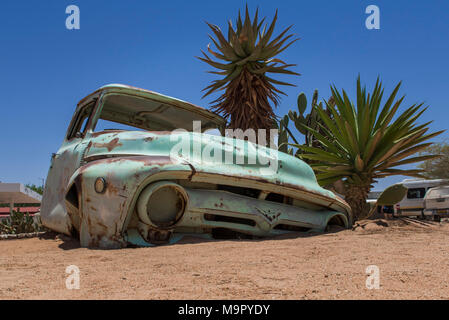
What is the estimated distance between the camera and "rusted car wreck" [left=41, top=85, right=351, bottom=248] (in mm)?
2818

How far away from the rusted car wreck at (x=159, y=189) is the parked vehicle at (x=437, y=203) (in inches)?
346

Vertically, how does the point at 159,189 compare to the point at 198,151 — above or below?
below

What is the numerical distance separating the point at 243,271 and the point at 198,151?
1.50 metres

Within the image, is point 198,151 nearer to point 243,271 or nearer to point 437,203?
point 243,271

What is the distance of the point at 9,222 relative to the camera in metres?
5.91

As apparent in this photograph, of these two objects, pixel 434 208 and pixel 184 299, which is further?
pixel 434 208

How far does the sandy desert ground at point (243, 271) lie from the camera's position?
4.85 ft

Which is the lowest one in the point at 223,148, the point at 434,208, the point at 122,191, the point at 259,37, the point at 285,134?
the point at 434,208

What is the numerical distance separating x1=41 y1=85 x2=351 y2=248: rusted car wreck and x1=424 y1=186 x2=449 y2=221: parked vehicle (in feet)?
28.8

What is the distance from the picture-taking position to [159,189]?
9.75 ft

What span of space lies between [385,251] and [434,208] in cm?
1050

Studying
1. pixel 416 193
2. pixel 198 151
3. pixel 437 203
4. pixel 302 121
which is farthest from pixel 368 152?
pixel 416 193
